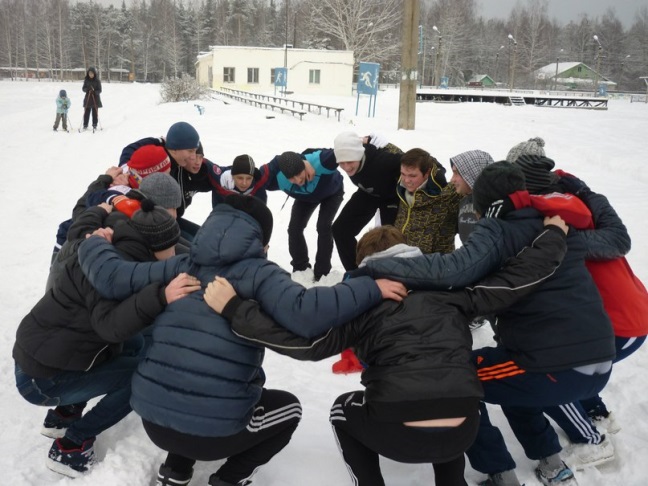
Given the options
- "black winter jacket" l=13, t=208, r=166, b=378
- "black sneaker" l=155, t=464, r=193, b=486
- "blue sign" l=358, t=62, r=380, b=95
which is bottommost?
"black sneaker" l=155, t=464, r=193, b=486

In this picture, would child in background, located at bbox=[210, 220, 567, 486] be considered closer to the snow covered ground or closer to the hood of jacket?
the hood of jacket

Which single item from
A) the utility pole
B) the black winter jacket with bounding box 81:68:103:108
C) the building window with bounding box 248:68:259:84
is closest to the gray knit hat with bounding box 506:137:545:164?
the utility pole

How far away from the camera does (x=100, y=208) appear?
9.55 feet

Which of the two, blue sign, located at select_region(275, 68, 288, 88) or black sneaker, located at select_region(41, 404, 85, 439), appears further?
blue sign, located at select_region(275, 68, 288, 88)

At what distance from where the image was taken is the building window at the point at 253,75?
4038 centimetres

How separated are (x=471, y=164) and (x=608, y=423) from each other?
1.73 meters

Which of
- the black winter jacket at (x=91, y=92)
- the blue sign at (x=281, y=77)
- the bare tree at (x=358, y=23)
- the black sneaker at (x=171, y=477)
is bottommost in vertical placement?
the black sneaker at (x=171, y=477)

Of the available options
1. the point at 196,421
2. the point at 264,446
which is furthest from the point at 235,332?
the point at 264,446

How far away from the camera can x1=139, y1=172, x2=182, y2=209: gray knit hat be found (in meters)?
3.17

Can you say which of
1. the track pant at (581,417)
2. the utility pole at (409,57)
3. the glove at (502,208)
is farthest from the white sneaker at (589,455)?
the utility pole at (409,57)

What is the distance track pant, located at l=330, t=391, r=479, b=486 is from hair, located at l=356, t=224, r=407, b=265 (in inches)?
25.3

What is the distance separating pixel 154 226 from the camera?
2.59 m

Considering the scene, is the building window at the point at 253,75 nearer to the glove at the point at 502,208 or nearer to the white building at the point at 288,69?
the white building at the point at 288,69

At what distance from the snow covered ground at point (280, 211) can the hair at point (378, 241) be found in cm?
116
